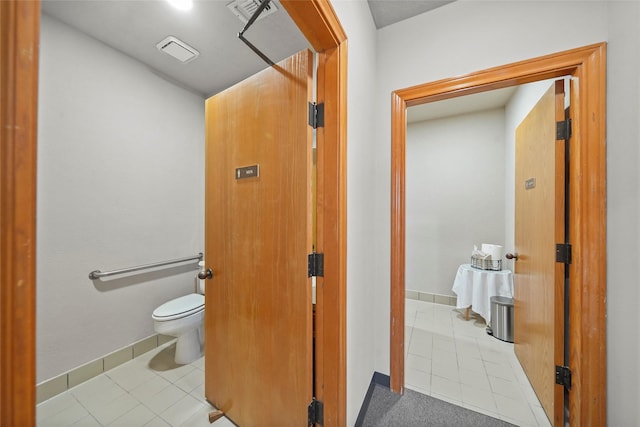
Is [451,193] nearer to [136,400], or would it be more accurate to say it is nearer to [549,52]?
[549,52]

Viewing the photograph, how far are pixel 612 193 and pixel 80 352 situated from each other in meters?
3.35

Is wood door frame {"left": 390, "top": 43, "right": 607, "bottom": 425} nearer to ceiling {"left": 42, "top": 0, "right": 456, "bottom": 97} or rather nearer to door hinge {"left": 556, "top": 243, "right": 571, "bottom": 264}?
door hinge {"left": 556, "top": 243, "right": 571, "bottom": 264}

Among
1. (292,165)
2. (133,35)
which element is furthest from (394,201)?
(133,35)

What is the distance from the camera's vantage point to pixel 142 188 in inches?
81.9

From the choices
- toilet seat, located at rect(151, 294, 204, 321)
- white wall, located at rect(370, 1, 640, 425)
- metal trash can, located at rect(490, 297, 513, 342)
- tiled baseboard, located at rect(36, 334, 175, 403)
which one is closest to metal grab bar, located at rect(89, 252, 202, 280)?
toilet seat, located at rect(151, 294, 204, 321)

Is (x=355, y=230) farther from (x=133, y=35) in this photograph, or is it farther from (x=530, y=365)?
(x=133, y=35)

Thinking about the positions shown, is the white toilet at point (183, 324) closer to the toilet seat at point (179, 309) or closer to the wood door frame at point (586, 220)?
the toilet seat at point (179, 309)

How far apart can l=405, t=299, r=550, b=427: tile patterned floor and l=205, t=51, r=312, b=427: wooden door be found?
3.72 feet

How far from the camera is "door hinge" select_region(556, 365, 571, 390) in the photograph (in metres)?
1.30

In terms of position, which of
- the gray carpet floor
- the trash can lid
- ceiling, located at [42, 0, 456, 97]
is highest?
ceiling, located at [42, 0, 456, 97]

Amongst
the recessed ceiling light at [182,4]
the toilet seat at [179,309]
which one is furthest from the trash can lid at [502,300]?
the recessed ceiling light at [182,4]

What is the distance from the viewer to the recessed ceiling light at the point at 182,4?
1.46 meters

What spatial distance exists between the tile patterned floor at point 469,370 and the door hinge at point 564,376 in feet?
0.92

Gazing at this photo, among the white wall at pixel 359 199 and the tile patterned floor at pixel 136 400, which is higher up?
the white wall at pixel 359 199
